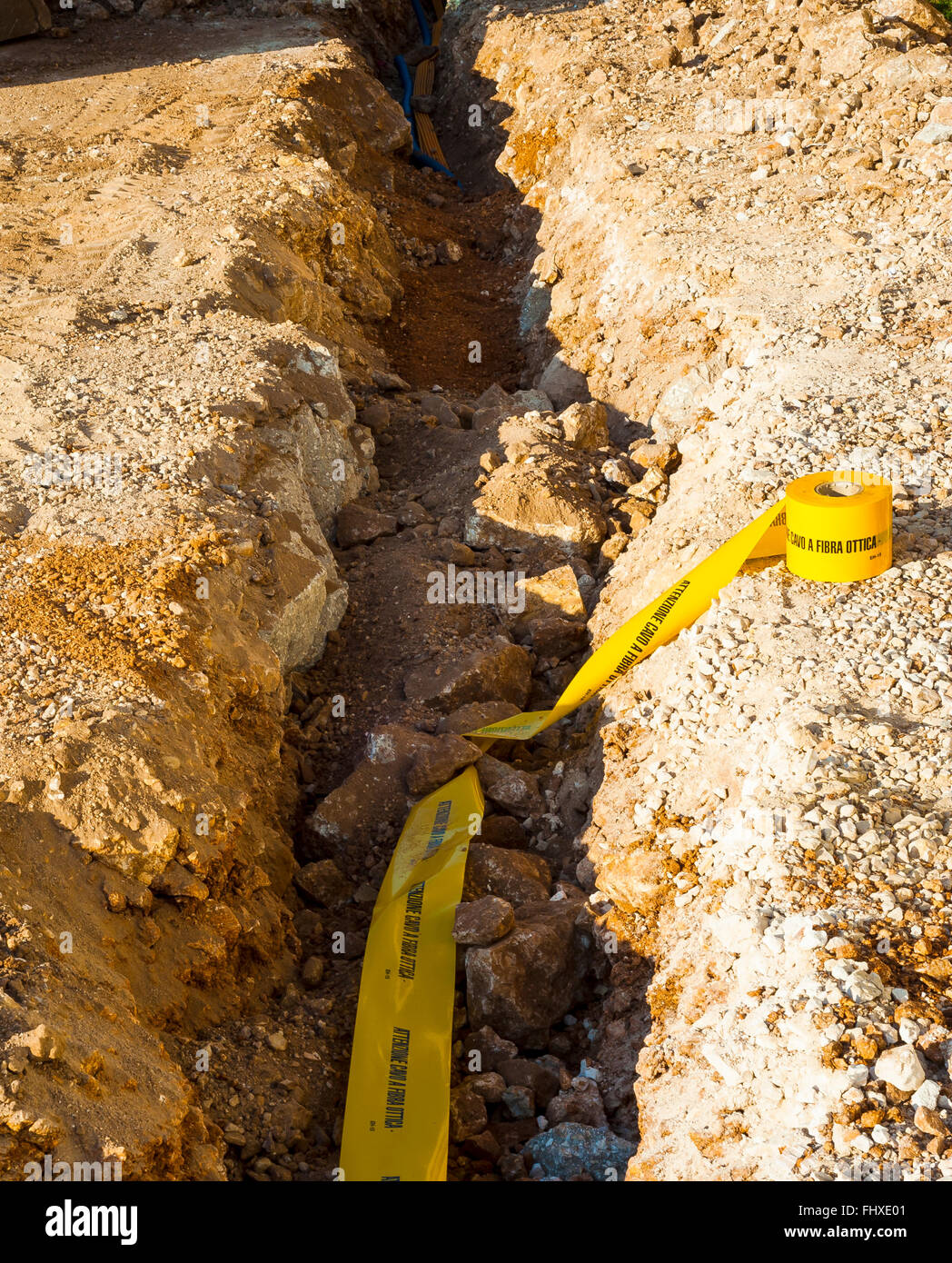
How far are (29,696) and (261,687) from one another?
4.14ft

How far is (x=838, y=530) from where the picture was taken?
5387 millimetres

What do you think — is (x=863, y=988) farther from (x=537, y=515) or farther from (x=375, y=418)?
(x=375, y=418)

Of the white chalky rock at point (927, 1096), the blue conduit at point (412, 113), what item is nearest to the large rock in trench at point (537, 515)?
the white chalky rock at point (927, 1096)

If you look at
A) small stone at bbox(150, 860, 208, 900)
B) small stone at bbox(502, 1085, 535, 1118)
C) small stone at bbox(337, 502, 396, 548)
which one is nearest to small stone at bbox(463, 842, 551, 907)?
small stone at bbox(502, 1085, 535, 1118)

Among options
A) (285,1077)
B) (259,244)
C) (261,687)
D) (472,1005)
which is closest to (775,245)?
(259,244)

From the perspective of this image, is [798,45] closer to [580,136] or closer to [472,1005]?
[580,136]

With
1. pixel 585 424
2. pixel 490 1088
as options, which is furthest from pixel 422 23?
pixel 490 1088

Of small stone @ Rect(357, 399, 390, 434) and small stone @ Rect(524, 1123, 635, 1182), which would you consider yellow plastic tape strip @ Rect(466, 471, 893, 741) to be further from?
small stone @ Rect(357, 399, 390, 434)

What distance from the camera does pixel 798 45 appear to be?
10.4 m

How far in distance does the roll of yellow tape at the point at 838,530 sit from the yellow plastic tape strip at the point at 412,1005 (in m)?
2.01

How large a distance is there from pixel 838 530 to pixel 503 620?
2331mm

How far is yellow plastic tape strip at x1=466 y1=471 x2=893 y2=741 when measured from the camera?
5.41 metres

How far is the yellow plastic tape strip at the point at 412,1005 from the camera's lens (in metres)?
4.38

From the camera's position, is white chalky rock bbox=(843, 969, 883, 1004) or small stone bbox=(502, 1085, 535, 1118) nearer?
white chalky rock bbox=(843, 969, 883, 1004)
